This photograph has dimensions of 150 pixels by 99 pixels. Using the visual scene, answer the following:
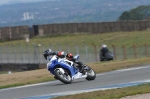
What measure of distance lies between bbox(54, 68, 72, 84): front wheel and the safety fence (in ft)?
55.1

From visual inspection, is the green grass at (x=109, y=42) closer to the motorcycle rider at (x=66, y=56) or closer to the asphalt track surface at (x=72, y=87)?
the asphalt track surface at (x=72, y=87)

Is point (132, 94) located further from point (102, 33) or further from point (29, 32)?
point (29, 32)

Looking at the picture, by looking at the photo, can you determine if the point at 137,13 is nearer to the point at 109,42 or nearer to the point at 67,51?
the point at 109,42

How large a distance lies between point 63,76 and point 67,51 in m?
21.4

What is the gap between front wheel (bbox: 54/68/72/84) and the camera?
19203 millimetres

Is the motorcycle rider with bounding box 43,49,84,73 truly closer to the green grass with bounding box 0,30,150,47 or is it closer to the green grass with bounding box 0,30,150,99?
the green grass with bounding box 0,30,150,99

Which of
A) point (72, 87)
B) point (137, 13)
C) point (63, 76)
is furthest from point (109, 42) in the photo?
point (137, 13)

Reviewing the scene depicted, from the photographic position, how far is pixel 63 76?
64.0 feet

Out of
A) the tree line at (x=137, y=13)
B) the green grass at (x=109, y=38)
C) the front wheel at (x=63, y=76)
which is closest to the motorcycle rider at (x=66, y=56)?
the front wheel at (x=63, y=76)

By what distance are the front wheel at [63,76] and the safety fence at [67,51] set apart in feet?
55.1

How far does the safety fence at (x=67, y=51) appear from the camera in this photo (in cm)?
3731

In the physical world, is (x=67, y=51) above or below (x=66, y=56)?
above

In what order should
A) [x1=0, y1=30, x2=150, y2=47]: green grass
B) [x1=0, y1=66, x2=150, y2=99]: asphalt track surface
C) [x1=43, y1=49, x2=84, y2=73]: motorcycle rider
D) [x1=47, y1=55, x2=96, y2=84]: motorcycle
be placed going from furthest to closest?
1. [x1=0, y1=30, x2=150, y2=47]: green grass
2. [x1=43, y1=49, x2=84, y2=73]: motorcycle rider
3. [x1=47, y1=55, x2=96, y2=84]: motorcycle
4. [x1=0, y1=66, x2=150, y2=99]: asphalt track surface

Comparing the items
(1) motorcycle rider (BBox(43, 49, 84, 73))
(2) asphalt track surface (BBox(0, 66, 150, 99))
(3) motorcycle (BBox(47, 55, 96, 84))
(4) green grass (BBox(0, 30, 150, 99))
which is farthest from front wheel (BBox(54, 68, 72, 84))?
(4) green grass (BBox(0, 30, 150, 99))
